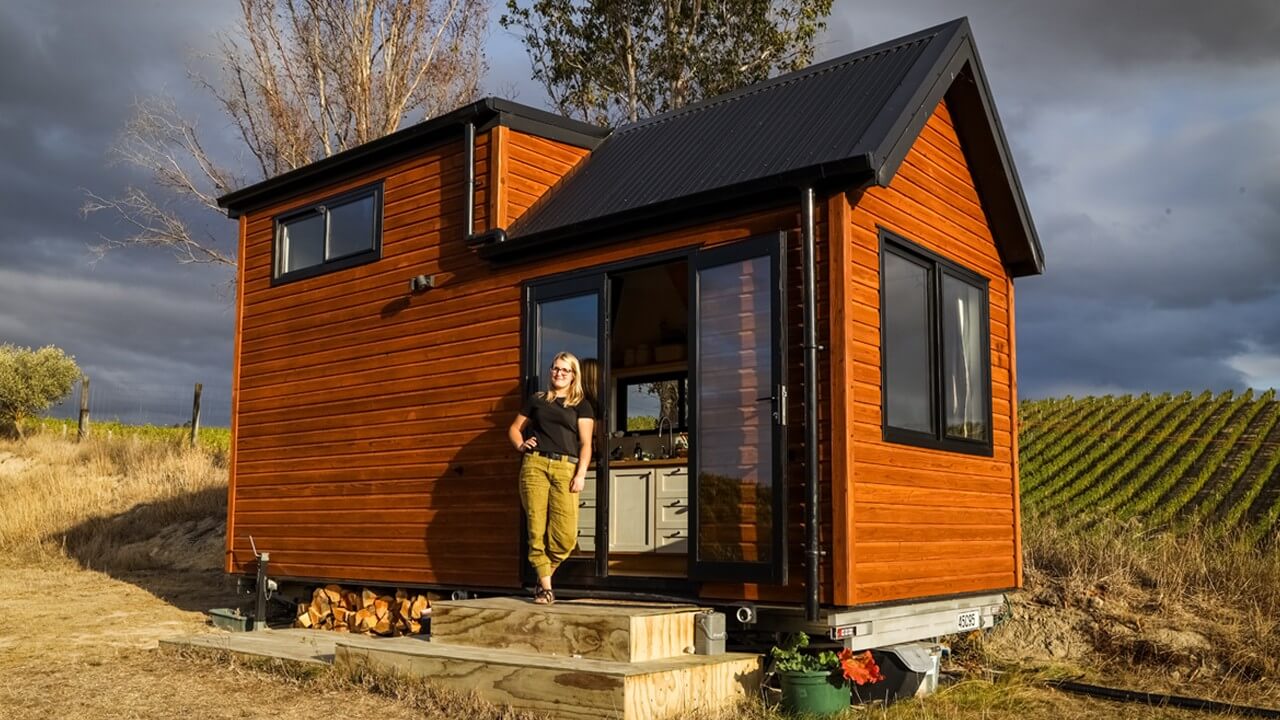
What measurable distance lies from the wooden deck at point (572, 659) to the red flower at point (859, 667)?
0.55m

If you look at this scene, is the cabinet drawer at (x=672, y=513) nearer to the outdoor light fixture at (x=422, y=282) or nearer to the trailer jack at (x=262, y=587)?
the outdoor light fixture at (x=422, y=282)

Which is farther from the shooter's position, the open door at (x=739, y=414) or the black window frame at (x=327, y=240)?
the black window frame at (x=327, y=240)

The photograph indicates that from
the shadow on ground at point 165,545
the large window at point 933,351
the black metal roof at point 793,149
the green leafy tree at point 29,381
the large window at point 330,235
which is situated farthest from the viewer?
the green leafy tree at point 29,381

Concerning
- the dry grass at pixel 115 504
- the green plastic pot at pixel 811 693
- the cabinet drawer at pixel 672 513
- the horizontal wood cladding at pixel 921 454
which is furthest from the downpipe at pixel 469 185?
the dry grass at pixel 115 504

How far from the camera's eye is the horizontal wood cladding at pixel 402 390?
29.6 feet

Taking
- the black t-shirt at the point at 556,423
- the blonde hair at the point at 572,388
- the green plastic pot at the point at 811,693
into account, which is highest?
the blonde hair at the point at 572,388

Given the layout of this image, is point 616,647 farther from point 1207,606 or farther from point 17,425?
point 17,425

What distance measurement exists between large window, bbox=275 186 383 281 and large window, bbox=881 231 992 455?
4911 millimetres

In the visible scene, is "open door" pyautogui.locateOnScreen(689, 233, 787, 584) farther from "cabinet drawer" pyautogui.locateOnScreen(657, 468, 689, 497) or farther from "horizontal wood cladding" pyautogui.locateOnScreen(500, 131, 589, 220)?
"horizontal wood cladding" pyautogui.locateOnScreen(500, 131, 589, 220)

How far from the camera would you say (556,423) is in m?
7.81

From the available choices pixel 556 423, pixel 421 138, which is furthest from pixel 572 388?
pixel 421 138

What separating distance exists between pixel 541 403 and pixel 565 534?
2.99 ft

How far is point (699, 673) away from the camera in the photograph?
256 inches

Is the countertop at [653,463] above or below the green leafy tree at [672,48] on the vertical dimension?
below
